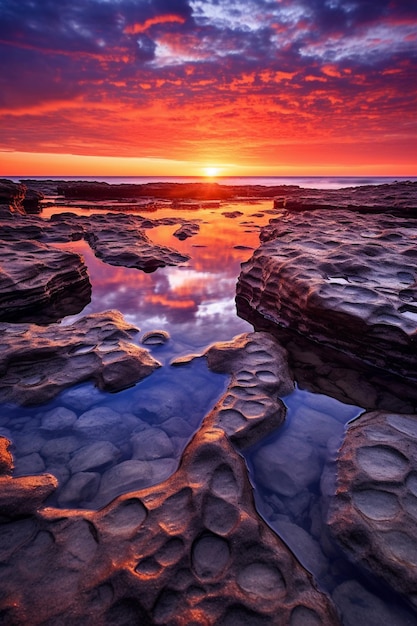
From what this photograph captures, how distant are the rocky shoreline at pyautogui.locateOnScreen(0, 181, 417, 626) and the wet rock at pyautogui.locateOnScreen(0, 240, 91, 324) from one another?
43mm

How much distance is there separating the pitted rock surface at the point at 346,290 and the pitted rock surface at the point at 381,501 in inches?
50.7

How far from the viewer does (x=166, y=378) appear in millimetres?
3826

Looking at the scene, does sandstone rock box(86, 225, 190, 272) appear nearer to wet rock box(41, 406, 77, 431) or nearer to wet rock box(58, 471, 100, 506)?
wet rock box(41, 406, 77, 431)

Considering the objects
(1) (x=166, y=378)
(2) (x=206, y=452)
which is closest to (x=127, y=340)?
(1) (x=166, y=378)

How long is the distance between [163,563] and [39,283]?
17.0 feet

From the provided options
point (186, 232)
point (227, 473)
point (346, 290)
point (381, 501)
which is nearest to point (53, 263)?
point (346, 290)

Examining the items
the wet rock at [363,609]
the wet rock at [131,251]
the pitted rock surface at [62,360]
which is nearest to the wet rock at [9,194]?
the wet rock at [131,251]

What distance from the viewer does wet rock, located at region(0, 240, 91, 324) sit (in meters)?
5.28

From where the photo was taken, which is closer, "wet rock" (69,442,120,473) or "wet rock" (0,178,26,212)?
"wet rock" (69,442,120,473)

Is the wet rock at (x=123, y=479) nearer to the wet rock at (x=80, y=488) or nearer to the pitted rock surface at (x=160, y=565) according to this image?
the wet rock at (x=80, y=488)

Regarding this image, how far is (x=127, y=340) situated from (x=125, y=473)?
7.00 ft

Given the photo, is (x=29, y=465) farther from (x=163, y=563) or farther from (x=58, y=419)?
(x=163, y=563)

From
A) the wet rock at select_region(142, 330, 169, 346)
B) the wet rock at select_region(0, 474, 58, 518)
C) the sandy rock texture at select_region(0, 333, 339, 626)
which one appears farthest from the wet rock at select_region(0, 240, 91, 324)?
the sandy rock texture at select_region(0, 333, 339, 626)

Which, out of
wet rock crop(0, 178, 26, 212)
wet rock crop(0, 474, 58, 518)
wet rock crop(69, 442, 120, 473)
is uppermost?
wet rock crop(0, 178, 26, 212)
